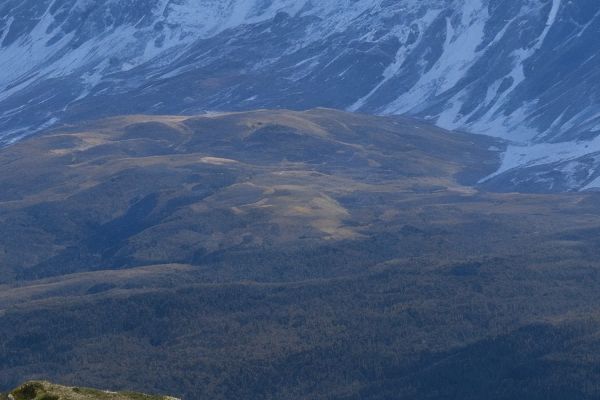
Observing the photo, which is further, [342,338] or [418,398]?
[342,338]

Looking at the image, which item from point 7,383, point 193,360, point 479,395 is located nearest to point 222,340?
point 193,360

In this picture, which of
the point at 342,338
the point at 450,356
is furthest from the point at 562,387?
the point at 342,338

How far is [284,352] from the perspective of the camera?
183250mm

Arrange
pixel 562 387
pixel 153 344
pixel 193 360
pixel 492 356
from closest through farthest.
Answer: pixel 562 387
pixel 492 356
pixel 193 360
pixel 153 344

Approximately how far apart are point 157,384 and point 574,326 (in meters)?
49.9

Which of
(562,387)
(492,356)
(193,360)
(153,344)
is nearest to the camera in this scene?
(562,387)

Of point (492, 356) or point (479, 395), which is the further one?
point (492, 356)

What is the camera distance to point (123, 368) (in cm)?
18388

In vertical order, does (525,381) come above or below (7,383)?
below

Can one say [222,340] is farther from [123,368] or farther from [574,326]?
[574,326]

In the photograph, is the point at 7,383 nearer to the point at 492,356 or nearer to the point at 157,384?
the point at 157,384

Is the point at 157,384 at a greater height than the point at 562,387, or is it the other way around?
the point at 157,384

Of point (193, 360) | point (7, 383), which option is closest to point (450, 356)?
point (193, 360)

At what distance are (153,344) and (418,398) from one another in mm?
46227
